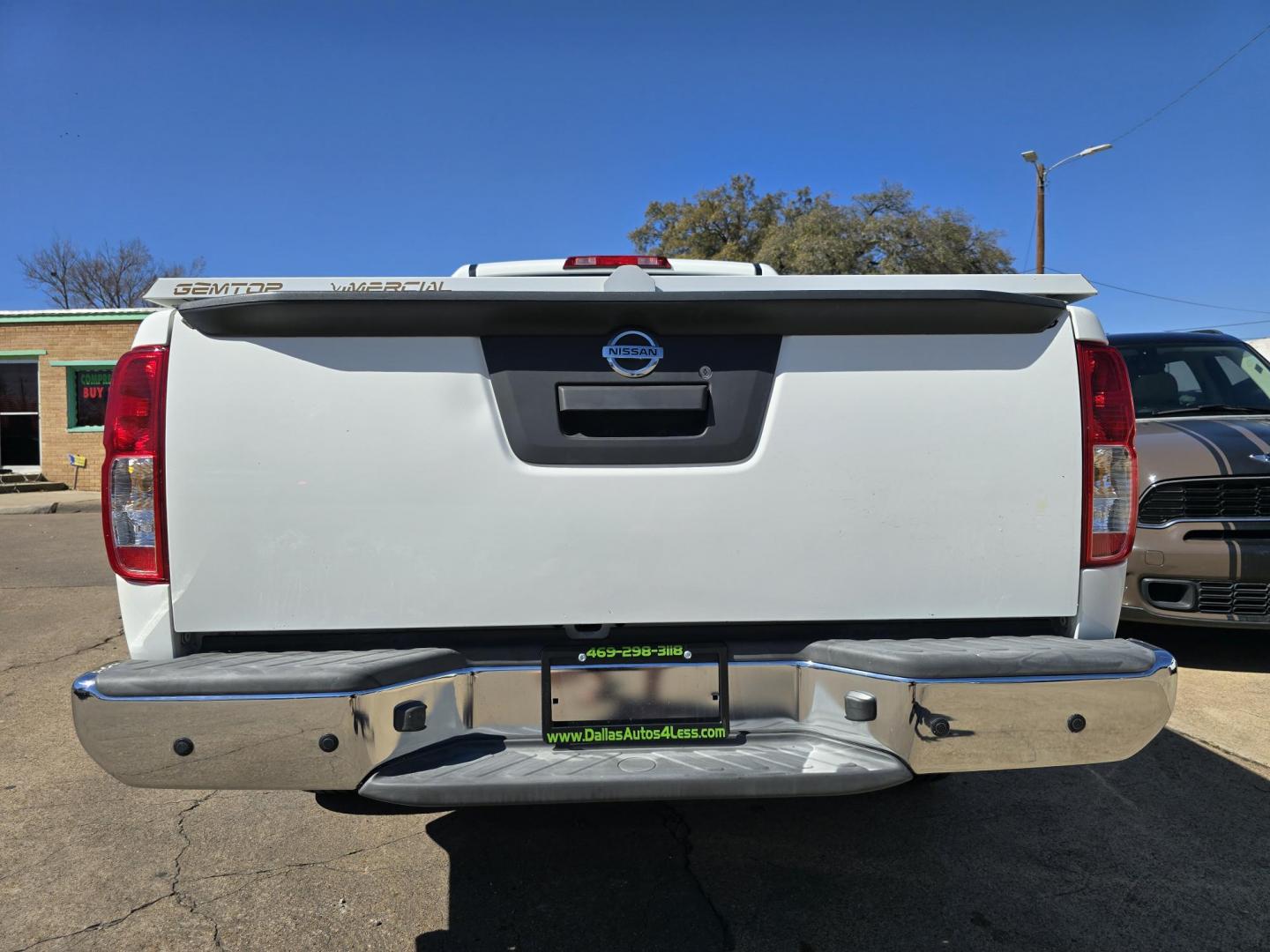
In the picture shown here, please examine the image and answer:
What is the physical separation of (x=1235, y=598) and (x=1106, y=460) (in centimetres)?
353

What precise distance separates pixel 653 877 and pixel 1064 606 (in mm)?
1606

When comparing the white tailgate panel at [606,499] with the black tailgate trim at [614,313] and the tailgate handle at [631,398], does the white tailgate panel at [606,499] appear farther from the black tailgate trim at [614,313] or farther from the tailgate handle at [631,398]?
the tailgate handle at [631,398]

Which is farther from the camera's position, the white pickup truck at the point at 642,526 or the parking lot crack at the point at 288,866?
the parking lot crack at the point at 288,866

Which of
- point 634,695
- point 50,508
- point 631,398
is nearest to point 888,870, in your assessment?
point 634,695

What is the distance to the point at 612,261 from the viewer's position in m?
3.32

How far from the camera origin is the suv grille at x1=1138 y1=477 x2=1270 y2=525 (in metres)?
5.03

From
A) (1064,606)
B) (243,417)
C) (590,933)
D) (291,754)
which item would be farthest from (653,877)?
(243,417)

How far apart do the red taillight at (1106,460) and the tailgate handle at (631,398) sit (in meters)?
1.04

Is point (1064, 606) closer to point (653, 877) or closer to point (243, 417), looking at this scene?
point (653, 877)

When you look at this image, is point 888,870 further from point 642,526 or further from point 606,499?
point 606,499

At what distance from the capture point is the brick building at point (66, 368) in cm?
2012

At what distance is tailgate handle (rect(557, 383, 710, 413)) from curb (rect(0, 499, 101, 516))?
17.5 meters

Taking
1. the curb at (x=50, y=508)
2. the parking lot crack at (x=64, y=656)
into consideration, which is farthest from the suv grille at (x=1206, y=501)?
the curb at (x=50, y=508)

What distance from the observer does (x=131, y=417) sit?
7.06 ft
